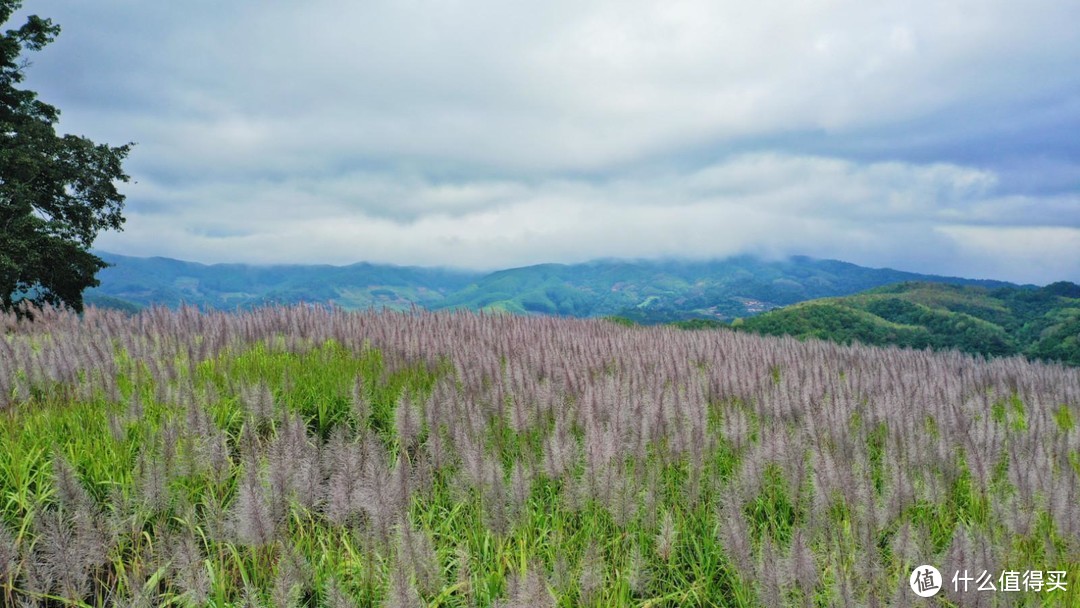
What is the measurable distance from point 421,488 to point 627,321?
1221cm

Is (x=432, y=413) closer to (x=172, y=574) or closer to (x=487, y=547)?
(x=487, y=547)

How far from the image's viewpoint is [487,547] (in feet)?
10.5

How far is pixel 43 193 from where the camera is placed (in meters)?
19.5

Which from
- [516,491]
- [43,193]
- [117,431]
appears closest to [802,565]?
[516,491]

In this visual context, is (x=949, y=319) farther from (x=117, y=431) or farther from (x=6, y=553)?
(x=6, y=553)

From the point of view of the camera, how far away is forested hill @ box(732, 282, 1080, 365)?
2345 centimetres

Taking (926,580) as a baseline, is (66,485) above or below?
above

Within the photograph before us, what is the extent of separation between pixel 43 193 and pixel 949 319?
5695cm

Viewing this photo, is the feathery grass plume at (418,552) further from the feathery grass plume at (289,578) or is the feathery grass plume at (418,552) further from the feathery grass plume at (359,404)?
the feathery grass plume at (359,404)

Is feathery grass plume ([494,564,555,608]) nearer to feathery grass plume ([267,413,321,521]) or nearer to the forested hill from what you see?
feathery grass plume ([267,413,321,521])

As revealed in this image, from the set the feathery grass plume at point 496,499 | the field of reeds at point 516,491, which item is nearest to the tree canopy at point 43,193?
the field of reeds at point 516,491

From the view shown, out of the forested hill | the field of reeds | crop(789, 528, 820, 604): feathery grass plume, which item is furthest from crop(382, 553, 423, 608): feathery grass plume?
the forested hill

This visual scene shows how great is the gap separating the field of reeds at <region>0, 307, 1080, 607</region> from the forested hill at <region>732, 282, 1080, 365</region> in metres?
6.79

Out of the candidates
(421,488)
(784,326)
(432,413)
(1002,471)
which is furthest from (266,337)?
(784,326)
